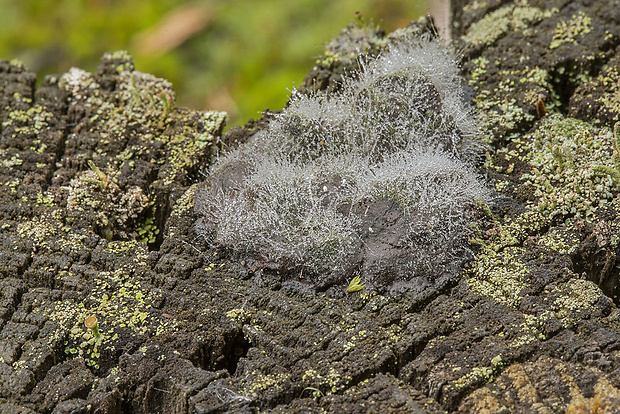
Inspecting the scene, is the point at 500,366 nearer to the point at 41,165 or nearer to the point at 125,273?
the point at 125,273

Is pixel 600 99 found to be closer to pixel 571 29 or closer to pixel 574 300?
pixel 571 29

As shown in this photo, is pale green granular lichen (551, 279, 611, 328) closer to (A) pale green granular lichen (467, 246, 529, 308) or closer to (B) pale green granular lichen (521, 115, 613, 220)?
(A) pale green granular lichen (467, 246, 529, 308)

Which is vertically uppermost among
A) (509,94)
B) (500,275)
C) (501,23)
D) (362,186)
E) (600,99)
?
(501,23)

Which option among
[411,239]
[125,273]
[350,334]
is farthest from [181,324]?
[411,239]

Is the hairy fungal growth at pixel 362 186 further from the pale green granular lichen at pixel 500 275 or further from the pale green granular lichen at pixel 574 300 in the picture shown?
the pale green granular lichen at pixel 574 300

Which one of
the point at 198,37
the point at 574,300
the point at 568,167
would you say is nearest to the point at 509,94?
the point at 568,167

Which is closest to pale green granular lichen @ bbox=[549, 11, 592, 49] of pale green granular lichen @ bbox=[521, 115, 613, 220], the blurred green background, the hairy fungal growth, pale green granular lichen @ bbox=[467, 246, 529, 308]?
pale green granular lichen @ bbox=[521, 115, 613, 220]

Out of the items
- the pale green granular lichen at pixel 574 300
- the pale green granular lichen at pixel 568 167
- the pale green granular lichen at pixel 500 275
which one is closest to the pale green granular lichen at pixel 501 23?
the pale green granular lichen at pixel 568 167
